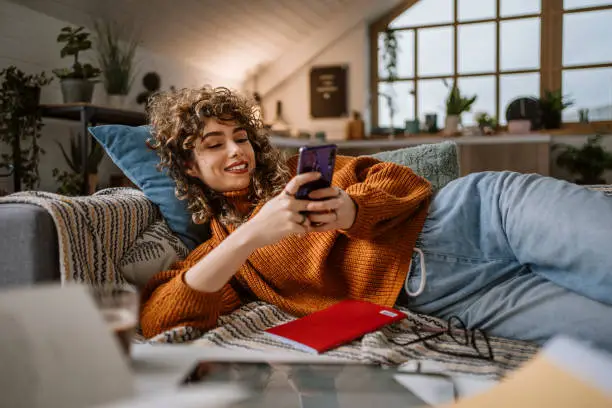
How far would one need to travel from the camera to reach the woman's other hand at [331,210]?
1063mm

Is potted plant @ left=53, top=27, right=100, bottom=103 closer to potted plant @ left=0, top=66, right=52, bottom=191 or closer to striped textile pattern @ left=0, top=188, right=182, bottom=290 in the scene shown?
potted plant @ left=0, top=66, right=52, bottom=191

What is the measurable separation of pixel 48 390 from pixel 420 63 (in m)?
5.37

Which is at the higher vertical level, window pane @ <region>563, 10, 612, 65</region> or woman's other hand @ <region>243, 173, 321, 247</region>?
window pane @ <region>563, 10, 612, 65</region>

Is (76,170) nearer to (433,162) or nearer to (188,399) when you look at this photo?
(433,162)

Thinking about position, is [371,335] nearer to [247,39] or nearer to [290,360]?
[290,360]

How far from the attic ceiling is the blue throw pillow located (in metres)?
1.75

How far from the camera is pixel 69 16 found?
10.3ft

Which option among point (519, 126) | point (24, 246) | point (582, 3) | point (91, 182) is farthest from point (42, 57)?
point (582, 3)

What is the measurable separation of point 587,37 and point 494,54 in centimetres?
79

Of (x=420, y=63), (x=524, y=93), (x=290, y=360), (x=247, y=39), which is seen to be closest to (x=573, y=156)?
(x=524, y=93)

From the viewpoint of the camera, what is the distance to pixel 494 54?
16.7ft

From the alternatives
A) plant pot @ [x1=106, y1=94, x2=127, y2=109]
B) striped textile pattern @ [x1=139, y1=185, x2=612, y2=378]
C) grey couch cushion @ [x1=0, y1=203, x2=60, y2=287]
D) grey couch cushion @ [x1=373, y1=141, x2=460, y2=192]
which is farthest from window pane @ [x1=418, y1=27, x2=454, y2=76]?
grey couch cushion @ [x1=0, y1=203, x2=60, y2=287]

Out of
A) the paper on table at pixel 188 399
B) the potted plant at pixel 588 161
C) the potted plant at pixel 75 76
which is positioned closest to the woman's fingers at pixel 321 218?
the paper on table at pixel 188 399

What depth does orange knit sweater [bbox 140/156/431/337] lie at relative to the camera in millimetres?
1236
